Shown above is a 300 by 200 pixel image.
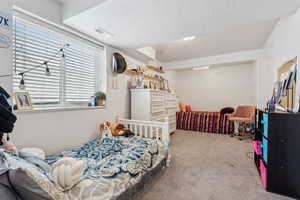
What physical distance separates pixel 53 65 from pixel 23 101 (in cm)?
60

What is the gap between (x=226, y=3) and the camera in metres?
1.48

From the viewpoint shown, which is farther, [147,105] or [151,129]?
[147,105]

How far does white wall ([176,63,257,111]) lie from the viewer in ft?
16.6

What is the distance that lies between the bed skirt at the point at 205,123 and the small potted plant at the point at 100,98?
3.08m

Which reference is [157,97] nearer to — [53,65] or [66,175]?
[53,65]

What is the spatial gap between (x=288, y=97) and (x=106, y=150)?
2390 mm

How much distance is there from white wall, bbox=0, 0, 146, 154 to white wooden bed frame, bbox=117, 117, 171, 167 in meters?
0.54

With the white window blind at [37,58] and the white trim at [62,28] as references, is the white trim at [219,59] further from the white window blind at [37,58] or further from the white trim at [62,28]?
the white window blind at [37,58]

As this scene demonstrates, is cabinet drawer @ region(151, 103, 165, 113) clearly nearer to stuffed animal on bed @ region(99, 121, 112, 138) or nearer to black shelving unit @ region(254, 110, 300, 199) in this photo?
stuffed animal on bed @ region(99, 121, 112, 138)

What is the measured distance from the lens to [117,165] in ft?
4.50

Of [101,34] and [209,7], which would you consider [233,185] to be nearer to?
[209,7]

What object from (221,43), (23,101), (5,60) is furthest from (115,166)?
(221,43)

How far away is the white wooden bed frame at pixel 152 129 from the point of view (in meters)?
2.24

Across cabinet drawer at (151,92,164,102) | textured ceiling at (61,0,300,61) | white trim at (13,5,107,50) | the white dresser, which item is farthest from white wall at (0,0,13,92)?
cabinet drawer at (151,92,164,102)
